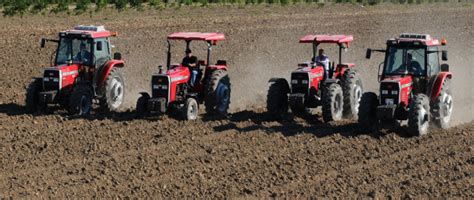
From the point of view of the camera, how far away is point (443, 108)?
17.1 metres

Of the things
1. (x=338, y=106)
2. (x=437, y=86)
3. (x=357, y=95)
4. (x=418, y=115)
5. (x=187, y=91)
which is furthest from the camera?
(x=357, y=95)

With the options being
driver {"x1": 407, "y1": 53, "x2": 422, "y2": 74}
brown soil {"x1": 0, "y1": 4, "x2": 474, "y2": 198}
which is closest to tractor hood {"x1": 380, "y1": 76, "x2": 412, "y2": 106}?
brown soil {"x1": 0, "y1": 4, "x2": 474, "y2": 198}

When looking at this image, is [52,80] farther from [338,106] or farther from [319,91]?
[338,106]

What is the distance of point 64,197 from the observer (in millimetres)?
11492

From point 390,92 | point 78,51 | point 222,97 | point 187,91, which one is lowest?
point 222,97

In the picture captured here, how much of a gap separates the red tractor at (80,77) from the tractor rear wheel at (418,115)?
245 inches

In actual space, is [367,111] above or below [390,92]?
below

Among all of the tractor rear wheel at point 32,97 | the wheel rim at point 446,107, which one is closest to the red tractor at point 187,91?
the tractor rear wheel at point 32,97

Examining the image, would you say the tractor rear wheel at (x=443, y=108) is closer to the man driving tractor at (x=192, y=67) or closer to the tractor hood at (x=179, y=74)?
the man driving tractor at (x=192, y=67)

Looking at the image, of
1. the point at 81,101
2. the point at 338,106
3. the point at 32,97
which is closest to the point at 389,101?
the point at 338,106

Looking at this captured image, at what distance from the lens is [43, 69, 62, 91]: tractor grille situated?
17.9 meters

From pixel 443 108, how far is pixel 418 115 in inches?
62.6

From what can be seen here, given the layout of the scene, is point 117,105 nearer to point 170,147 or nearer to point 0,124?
point 0,124

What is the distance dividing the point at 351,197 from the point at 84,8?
3647cm
